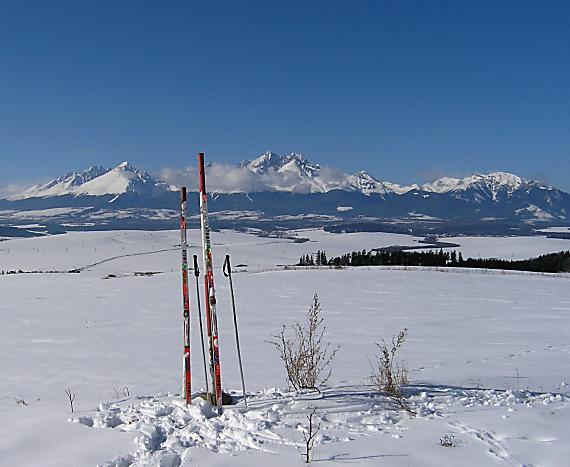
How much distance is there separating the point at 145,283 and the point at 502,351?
3491 cm

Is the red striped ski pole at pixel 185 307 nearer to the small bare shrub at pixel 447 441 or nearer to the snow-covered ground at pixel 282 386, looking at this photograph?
the snow-covered ground at pixel 282 386

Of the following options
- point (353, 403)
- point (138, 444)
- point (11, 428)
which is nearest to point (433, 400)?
point (353, 403)

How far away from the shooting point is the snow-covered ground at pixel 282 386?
4984mm

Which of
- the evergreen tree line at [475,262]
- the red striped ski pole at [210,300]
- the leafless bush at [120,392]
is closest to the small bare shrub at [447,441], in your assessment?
the red striped ski pole at [210,300]

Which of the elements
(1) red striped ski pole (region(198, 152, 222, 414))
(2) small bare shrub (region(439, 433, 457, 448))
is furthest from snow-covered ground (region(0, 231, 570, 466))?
(1) red striped ski pole (region(198, 152, 222, 414))

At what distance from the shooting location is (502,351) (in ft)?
43.5

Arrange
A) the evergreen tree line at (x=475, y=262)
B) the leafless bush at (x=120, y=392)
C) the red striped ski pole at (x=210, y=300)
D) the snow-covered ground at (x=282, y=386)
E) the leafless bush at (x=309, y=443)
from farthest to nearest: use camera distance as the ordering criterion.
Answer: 1. the evergreen tree line at (x=475, y=262)
2. the leafless bush at (x=120, y=392)
3. the red striped ski pole at (x=210, y=300)
4. the snow-covered ground at (x=282, y=386)
5. the leafless bush at (x=309, y=443)

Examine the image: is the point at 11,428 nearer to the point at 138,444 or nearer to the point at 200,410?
the point at 138,444

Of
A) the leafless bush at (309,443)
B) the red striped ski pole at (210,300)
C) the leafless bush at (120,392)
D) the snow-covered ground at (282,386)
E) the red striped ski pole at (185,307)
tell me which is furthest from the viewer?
the leafless bush at (120,392)

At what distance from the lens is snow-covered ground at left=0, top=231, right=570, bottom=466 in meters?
4.98

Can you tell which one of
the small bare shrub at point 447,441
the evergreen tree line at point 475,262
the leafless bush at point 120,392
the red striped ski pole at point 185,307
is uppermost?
the red striped ski pole at point 185,307

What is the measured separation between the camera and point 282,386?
367 inches

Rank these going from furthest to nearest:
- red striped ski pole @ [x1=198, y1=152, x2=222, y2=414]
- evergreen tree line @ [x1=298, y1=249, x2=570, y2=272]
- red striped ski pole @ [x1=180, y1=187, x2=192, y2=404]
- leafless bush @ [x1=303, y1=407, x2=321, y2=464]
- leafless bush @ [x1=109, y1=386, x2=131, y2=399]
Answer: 1. evergreen tree line @ [x1=298, y1=249, x2=570, y2=272]
2. leafless bush @ [x1=109, y1=386, x2=131, y2=399]
3. red striped ski pole @ [x1=180, y1=187, x2=192, y2=404]
4. red striped ski pole @ [x1=198, y1=152, x2=222, y2=414]
5. leafless bush @ [x1=303, y1=407, x2=321, y2=464]

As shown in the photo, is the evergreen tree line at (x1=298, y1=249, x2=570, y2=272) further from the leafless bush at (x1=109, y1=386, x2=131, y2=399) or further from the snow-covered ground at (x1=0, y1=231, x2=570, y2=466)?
the leafless bush at (x1=109, y1=386, x2=131, y2=399)
